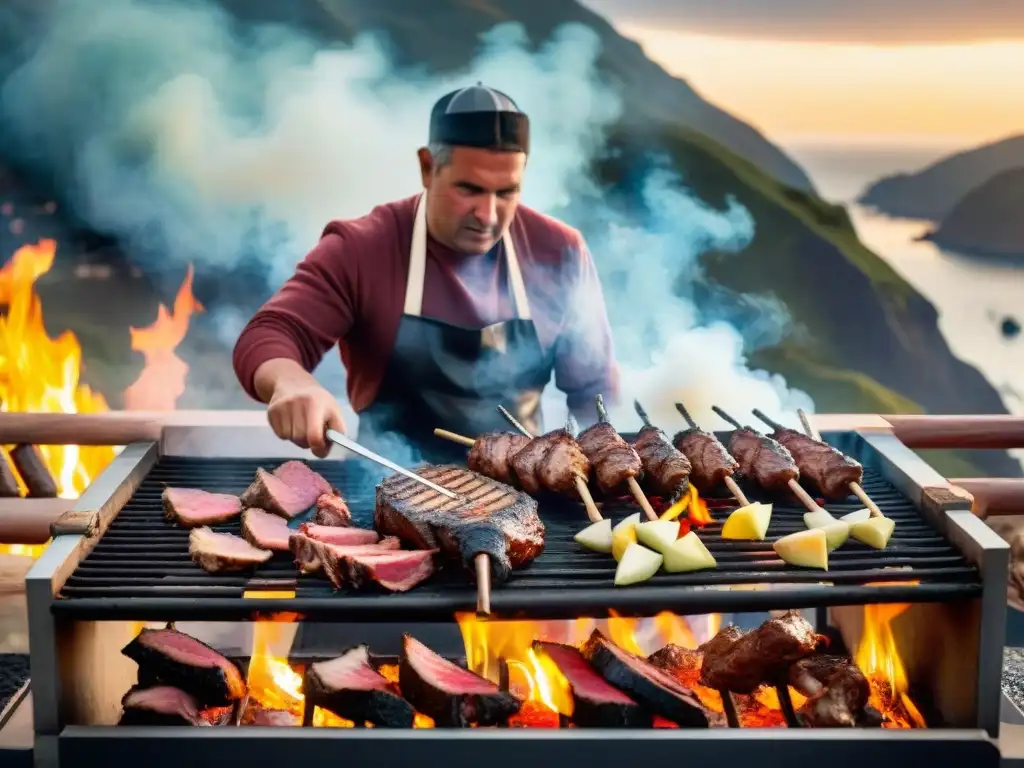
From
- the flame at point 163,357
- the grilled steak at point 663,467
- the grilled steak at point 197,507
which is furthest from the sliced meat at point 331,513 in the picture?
the flame at point 163,357

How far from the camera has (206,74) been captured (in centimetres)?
743

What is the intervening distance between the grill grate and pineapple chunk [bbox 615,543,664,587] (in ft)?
0.08

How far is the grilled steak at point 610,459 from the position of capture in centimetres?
348

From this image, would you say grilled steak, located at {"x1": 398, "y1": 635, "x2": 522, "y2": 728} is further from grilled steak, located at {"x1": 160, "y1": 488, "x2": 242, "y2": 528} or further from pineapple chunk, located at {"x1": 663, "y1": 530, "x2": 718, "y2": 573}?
grilled steak, located at {"x1": 160, "y1": 488, "x2": 242, "y2": 528}

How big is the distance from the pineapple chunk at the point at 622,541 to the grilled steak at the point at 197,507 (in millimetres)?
1334

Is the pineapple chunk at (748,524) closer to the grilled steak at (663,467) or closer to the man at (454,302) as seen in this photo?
the grilled steak at (663,467)

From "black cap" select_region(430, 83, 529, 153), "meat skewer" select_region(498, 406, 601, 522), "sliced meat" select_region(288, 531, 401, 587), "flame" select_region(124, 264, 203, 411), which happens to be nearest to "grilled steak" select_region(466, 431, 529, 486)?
"meat skewer" select_region(498, 406, 601, 522)

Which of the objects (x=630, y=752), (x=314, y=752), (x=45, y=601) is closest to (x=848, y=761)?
(x=630, y=752)

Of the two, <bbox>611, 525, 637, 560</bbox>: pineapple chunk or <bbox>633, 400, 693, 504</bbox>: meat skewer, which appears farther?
<bbox>633, 400, 693, 504</bbox>: meat skewer

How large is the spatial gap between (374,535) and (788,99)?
592cm

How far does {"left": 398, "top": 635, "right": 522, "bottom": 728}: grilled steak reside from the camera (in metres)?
2.97

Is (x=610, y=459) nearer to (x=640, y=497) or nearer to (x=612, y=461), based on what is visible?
(x=612, y=461)

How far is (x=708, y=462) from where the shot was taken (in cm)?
358

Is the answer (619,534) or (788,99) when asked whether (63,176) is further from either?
(619,534)
